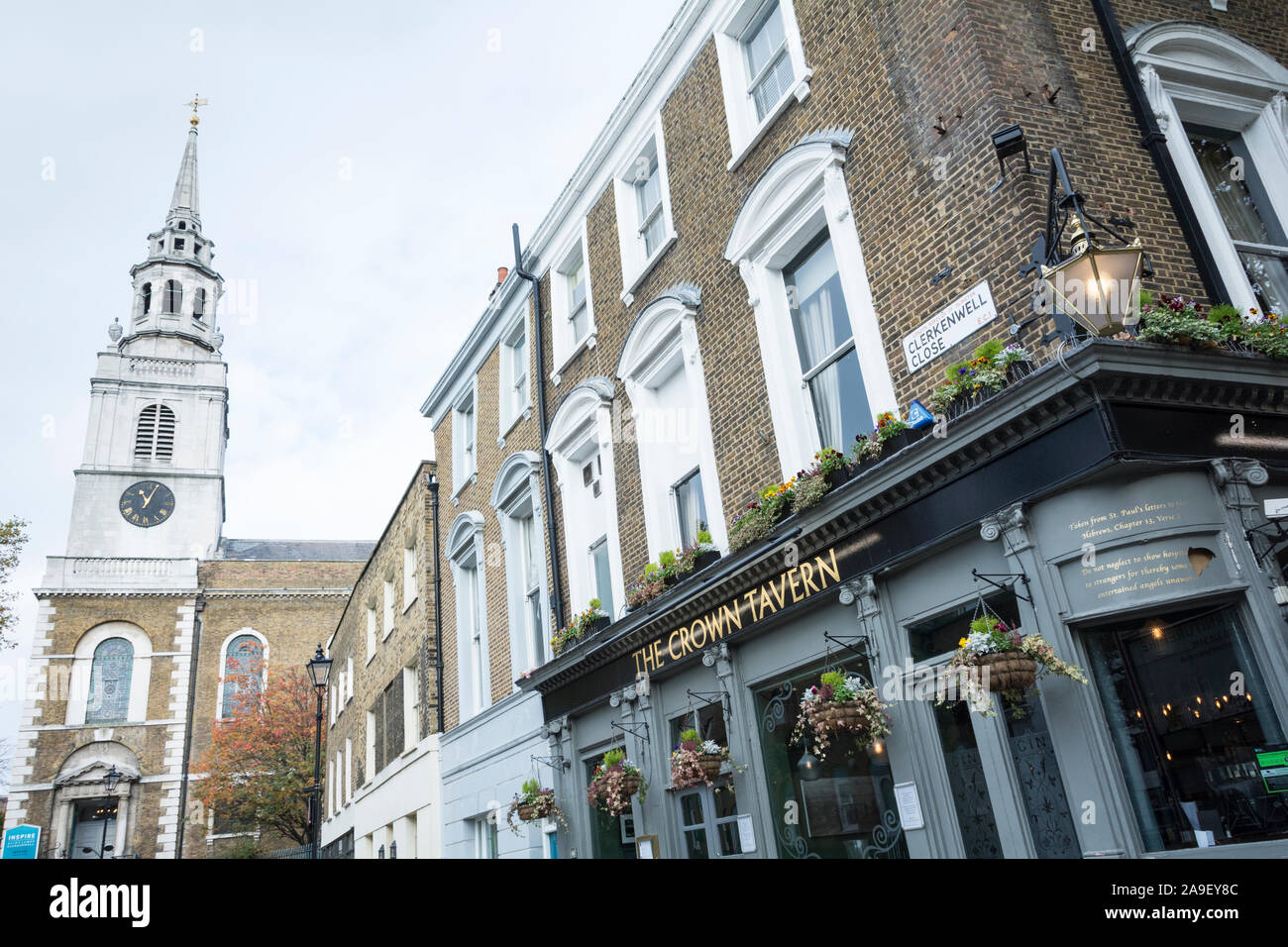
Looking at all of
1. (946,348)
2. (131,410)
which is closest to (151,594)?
(131,410)

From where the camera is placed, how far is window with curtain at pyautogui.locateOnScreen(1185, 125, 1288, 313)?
9.37 meters

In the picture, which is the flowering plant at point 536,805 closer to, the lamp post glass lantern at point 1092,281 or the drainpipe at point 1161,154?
the lamp post glass lantern at point 1092,281

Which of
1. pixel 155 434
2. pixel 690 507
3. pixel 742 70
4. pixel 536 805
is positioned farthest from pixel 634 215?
pixel 155 434

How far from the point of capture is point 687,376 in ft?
41.3

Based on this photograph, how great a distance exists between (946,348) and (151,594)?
5021cm

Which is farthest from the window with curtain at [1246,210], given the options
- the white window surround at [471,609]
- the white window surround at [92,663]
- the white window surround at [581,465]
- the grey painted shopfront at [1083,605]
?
the white window surround at [92,663]

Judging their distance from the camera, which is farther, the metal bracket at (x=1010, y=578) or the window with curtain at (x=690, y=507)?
the window with curtain at (x=690, y=507)

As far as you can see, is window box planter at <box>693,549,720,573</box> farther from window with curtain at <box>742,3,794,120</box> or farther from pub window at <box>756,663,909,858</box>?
window with curtain at <box>742,3,794,120</box>

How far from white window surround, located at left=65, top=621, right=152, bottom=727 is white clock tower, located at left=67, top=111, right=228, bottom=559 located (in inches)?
187

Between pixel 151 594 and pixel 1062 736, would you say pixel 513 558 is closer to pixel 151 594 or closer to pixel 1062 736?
pixel 1062 736

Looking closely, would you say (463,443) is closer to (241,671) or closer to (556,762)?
(556,762)

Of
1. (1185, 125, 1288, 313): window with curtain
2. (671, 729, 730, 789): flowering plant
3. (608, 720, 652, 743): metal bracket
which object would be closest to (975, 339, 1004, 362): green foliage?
(1185, 125, 1288, 313): window with curtain

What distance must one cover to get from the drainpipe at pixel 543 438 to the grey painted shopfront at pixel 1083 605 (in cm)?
701

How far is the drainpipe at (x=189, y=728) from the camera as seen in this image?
45500 millimetres
